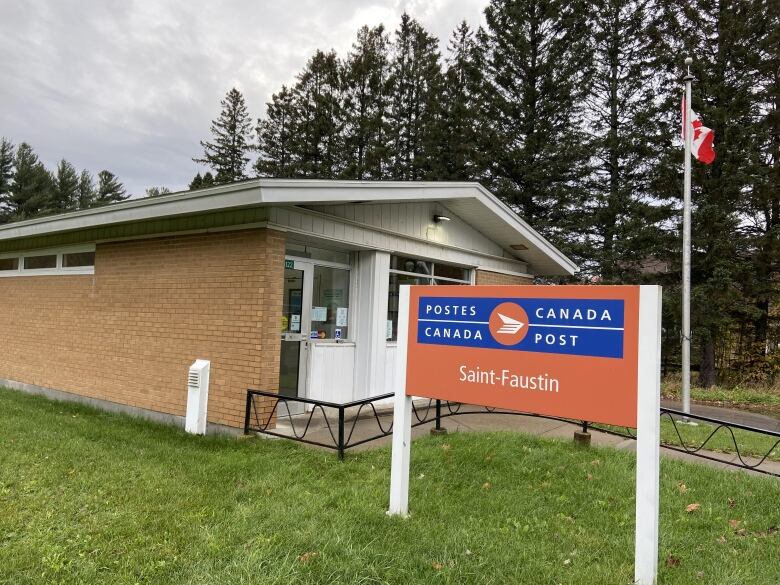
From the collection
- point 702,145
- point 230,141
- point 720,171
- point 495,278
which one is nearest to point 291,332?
point 495,278

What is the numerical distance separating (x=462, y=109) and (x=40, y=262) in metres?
16.9

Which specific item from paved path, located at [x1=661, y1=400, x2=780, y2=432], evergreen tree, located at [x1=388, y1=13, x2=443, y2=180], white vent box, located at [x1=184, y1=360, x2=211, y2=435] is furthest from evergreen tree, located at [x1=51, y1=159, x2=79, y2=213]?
paved path, located at [x1=661, y1=400, x2=780, y2=432]

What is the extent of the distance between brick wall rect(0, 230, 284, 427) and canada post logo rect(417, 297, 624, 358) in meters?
2.94

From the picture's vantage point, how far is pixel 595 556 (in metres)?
3.30

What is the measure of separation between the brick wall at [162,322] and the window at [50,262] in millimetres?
186

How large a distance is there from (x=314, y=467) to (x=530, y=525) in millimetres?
2108

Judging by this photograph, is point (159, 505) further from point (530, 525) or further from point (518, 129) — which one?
point (518, 129)

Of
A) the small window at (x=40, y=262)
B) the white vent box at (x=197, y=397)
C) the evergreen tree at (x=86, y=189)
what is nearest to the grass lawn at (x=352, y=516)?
the white vent box at (x=197, y=397)

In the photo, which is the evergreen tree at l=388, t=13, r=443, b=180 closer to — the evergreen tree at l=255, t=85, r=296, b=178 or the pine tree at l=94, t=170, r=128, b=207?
the evergreen tree at l=255, t=85, r=296, b=178

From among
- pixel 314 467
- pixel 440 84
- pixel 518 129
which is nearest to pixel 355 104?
pixel 440 84

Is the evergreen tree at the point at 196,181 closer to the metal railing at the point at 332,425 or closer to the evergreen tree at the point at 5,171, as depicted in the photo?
the evergreen tree at the point at 5,171

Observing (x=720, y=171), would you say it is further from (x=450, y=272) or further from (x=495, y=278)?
(x=450, y=272)

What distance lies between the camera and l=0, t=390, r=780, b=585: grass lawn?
3025 millimetres

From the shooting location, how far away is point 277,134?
96.8 feet
